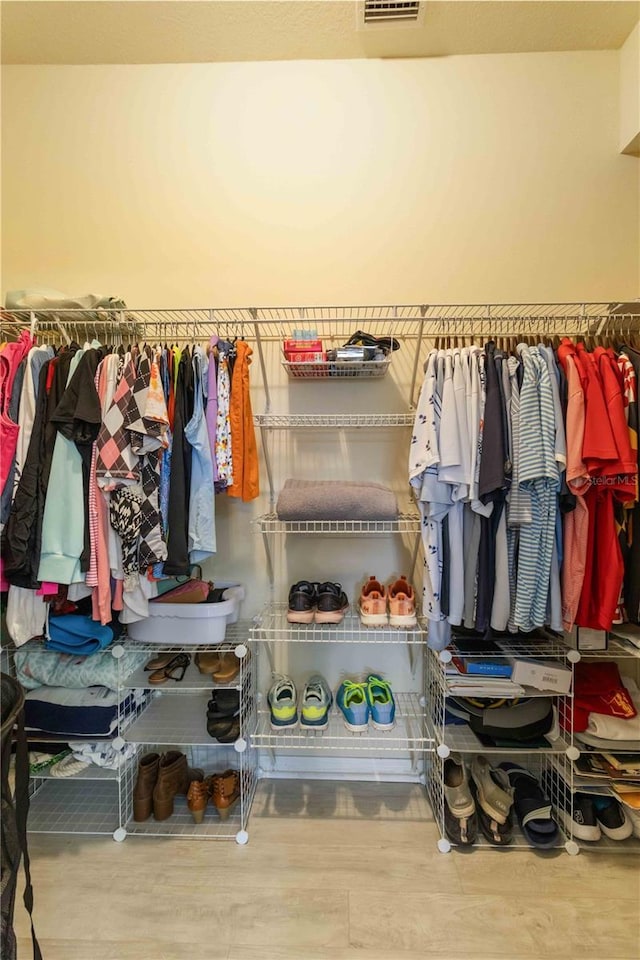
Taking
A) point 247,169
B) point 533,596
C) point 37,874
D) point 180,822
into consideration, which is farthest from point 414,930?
point 247,169

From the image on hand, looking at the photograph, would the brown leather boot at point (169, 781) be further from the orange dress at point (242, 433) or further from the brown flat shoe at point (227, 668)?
the orange dress at point (242, 433)

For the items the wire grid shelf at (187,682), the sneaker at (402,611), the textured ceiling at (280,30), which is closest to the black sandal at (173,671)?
the wire grid shelf at (187,682)

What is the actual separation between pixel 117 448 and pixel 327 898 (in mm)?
→ 1585

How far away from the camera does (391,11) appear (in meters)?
1.63

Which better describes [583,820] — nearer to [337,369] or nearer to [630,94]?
[337,369]

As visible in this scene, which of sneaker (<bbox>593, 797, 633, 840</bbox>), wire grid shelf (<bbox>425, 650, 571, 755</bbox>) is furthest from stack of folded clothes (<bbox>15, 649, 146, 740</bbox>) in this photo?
sneaker (<bbox>593, 797, 633, 840</bbox>)

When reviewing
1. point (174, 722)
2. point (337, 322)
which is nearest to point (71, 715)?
point (174, 722)

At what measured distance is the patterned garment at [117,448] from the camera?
4.36ft

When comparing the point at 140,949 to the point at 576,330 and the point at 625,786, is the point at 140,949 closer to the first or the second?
the point at 625,786

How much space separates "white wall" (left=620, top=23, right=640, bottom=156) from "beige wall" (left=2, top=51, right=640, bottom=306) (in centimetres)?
4

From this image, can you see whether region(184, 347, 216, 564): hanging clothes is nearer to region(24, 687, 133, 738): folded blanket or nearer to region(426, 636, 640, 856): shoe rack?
region(24, 687, 133, 738): folded blanket

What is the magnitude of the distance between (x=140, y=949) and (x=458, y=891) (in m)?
0.97

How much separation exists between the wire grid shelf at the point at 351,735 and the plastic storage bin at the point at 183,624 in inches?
17.2

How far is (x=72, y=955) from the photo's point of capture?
3.78 ft
